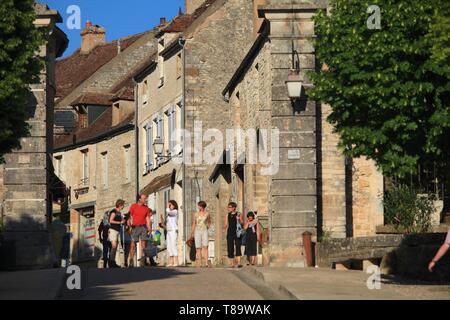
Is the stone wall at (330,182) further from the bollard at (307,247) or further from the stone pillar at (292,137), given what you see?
the bollard at (307,247)

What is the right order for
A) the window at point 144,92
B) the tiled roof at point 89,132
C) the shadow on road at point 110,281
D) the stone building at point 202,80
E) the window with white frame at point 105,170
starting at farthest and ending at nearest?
the tiled roof at point 89,132, the window with white frame at point 105,170, the window at point 144,92, the stone building at point 202,80, the shadow on road at point 110,281

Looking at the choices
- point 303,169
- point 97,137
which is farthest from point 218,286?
point 97,137

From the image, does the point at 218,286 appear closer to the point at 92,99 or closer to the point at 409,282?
the point at 409,282

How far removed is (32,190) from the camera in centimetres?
3022

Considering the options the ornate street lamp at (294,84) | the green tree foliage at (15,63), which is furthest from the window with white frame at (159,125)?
the green tree foliage at (15,63)

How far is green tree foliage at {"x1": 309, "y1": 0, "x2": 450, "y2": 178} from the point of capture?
2022cm

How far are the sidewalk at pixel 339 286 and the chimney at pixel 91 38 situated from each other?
46.4 m

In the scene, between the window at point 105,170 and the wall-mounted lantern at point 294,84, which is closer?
the wall-mounted lantern at point 294,84

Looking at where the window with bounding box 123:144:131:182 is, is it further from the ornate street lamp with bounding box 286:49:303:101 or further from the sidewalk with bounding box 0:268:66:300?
the sidewalk with bounding box 0:268:66:300

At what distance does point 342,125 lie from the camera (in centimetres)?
2111

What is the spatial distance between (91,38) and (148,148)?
741 inches

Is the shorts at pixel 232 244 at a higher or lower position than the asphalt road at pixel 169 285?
higher

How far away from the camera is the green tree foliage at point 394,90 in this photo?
20.2 m

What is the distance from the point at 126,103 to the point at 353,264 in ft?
103
